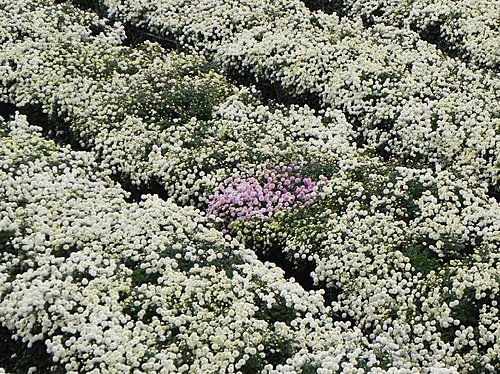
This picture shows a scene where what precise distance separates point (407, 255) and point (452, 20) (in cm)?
640

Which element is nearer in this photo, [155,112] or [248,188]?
[248,188]

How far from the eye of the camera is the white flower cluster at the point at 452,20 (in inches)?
489

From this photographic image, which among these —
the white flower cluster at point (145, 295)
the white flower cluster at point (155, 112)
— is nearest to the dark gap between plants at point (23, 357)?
the white flower cluster at point (145, 295)

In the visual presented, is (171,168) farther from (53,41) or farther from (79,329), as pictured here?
(53,41)

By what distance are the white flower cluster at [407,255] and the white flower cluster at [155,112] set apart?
969 millimetres

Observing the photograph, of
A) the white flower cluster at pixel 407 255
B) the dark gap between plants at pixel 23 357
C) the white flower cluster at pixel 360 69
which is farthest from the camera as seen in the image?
the white flower cluster at pixel 360 69

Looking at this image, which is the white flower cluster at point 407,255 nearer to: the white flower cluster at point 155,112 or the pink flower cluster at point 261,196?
the pink flower cluster at point 261,196

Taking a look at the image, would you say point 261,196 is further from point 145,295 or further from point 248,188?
point 145,295

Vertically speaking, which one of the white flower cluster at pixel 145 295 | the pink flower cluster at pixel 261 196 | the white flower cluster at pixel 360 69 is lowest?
the white flower cluster at pixel 145 295

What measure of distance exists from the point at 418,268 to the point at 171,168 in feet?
11.0

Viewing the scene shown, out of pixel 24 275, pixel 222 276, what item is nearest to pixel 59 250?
pixel 24 275

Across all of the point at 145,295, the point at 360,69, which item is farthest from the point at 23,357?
the point at 360,69

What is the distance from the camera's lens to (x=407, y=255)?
8.12 metres

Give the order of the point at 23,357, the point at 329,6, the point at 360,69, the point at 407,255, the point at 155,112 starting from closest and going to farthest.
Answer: the point at 23,357 → the point at 407,255 → the point at 155,112 → the point at 360,69 → the point at 329,6
